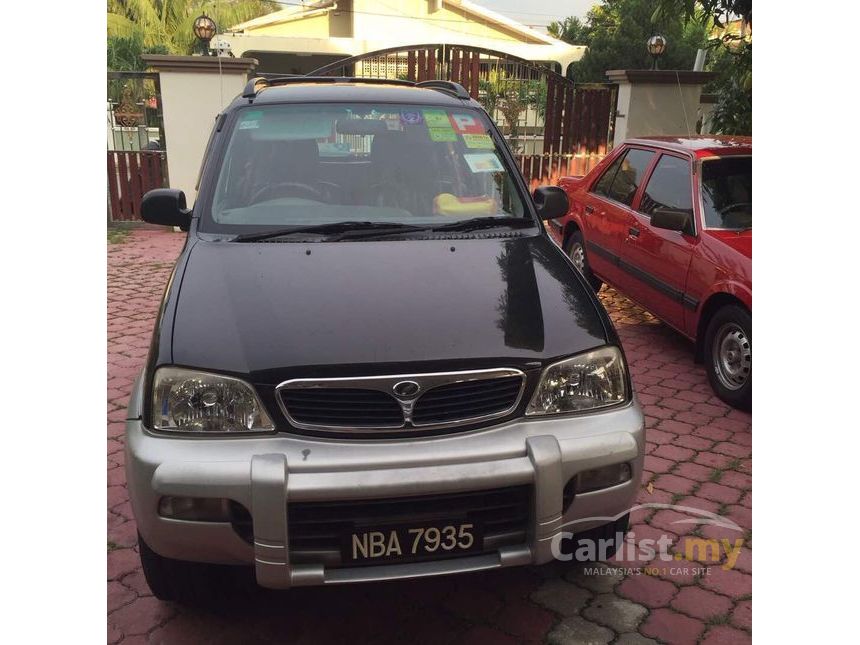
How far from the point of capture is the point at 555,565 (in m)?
3.08

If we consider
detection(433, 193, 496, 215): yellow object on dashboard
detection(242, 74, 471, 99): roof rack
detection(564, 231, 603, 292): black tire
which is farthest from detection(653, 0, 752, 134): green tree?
detection(433, 193, 496, 215): yellow object on dashboard

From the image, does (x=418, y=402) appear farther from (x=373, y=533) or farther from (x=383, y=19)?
(x=383, y=19)

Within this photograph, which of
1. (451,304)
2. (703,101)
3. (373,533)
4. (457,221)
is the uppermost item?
(703,101)

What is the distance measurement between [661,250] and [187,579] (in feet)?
13.0

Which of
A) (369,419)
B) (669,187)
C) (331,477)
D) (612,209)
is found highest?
(669,187)

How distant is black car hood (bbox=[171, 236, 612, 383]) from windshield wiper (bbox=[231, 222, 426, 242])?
8cm

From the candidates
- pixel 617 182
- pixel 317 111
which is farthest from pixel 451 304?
pixel 617 182

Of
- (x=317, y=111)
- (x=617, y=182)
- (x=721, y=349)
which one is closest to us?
(x=317, y=111)

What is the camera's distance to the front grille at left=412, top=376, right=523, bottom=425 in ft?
7.77

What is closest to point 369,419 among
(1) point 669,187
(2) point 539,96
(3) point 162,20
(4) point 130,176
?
(1) point 669,187

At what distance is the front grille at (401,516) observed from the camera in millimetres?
2244

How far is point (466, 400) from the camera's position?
240cm

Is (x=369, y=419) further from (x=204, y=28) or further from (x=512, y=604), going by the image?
(x=204, y=28)

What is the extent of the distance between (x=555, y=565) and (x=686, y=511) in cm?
85
